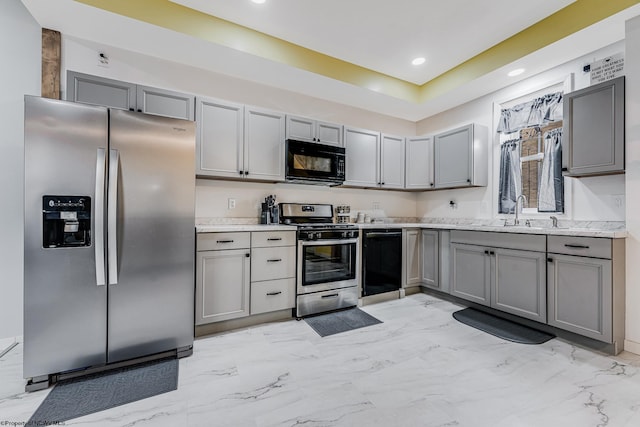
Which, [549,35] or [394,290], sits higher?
[549,35]

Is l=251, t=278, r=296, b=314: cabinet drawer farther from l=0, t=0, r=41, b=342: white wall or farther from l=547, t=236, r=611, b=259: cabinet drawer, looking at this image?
l=547, t=236, r=611, b=259: cabinet drawer

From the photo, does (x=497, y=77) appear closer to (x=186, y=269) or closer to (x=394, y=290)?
(x=394, y=290)

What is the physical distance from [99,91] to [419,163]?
3.92 metres

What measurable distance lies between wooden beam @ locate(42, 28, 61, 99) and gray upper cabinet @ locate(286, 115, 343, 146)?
7.04 feet

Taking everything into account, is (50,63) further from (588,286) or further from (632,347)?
(632,347)

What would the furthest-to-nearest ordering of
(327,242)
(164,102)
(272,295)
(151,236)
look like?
(327,242) < (272,295) < (164,102) < (151,236)

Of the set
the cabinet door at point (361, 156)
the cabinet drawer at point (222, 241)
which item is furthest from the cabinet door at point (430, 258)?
the cabinet drawer at point (222, 241)

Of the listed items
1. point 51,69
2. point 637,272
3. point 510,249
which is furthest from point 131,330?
point 637,272

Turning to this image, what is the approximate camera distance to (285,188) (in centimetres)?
360

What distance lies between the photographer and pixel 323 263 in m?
3.18

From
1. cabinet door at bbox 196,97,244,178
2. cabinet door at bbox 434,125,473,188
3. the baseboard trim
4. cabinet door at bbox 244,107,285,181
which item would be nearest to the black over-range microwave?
cabinet door at bbox 244,107,285,181

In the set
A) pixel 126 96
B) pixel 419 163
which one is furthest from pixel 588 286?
pixel 126 96

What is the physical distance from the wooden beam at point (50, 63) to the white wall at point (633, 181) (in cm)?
492

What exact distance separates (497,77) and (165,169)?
12.0ft
